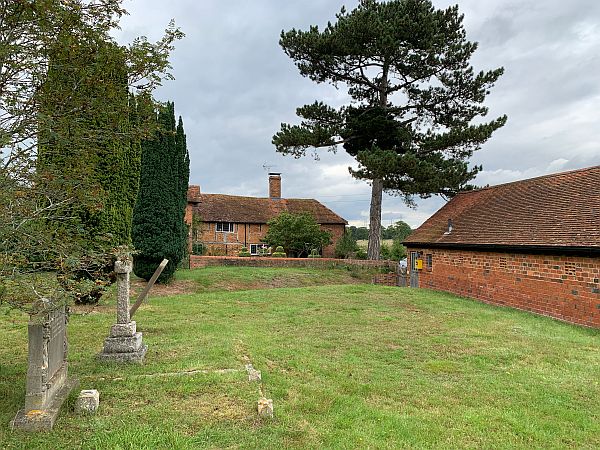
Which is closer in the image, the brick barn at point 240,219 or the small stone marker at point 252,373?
the small stone marker at point 252,373

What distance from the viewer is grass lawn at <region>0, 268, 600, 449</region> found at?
14.0ft

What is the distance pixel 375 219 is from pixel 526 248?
491 inches

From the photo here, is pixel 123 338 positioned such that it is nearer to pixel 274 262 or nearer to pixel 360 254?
pixel 274 262

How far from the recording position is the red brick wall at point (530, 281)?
1143cm

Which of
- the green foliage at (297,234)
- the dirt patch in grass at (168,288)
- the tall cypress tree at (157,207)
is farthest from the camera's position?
the green foliage at (297,234)

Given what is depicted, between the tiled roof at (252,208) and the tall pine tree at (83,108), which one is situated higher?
the tiled roof at (252,208)

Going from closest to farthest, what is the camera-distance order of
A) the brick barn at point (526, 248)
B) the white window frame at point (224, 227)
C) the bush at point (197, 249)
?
the brick barn at point (526, 248), the bush at point (197, 249), the white window frame at point (224, 227)

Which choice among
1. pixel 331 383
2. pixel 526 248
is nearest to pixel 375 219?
pixel 526 248

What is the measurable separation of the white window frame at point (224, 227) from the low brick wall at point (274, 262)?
11520mm

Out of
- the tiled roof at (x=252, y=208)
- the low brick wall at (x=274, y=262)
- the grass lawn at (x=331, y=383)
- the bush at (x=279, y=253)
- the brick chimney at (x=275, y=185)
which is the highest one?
the brick chimney at (x=275, y=185)

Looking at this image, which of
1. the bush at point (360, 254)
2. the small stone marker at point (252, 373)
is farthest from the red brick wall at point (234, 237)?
the small stone marker at point (252, 373)

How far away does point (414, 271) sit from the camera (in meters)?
21.5

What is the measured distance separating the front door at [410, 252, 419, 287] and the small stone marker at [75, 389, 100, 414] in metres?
18.2

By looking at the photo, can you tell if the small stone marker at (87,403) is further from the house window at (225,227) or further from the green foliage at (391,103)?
the house window at (225,227)
